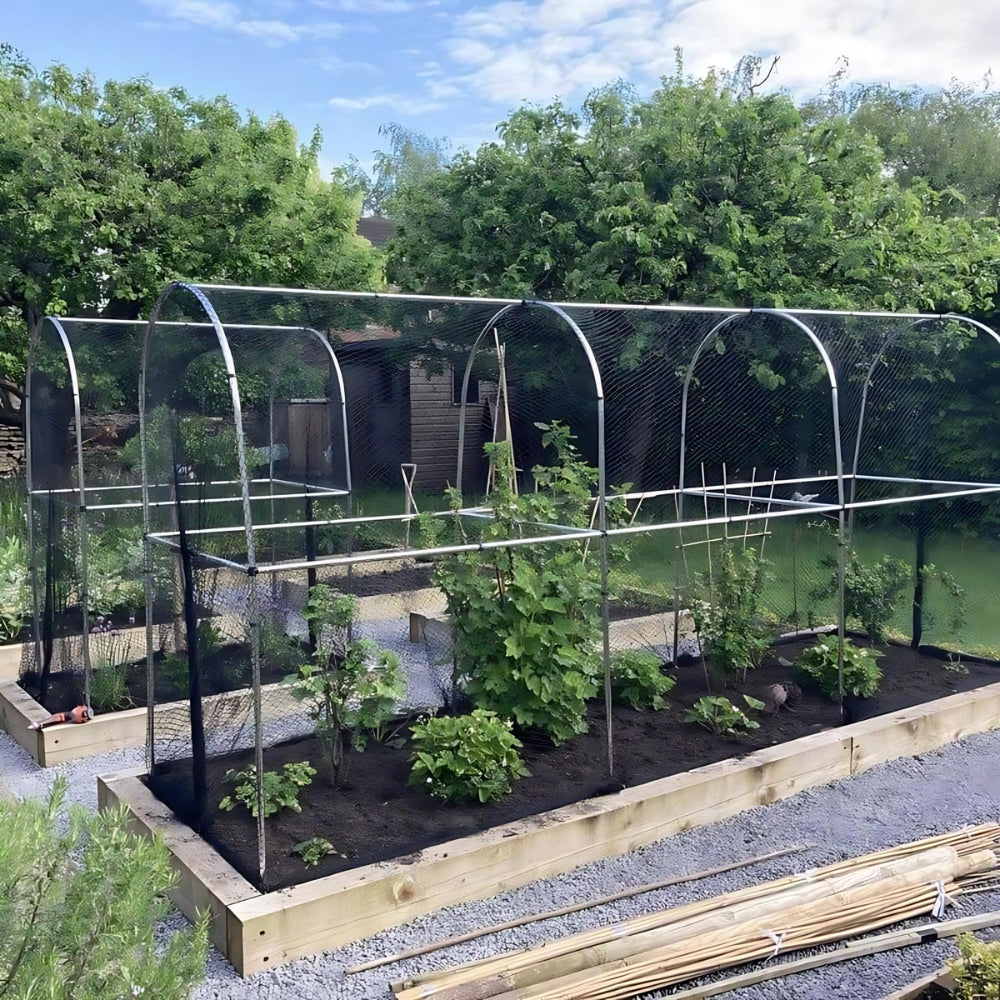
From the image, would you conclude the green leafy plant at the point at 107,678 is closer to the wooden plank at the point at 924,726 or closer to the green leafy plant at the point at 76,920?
the green leafy plant at the point at 76,920

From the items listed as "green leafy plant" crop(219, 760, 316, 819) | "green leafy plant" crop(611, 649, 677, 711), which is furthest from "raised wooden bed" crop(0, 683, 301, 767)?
"green leafy plant" crop(611, 649, 677, 711)

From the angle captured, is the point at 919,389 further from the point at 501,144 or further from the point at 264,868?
the point at 264,868

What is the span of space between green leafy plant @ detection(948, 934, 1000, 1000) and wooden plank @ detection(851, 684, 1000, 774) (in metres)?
2.28

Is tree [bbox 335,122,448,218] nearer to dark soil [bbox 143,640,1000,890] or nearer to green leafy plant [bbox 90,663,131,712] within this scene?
green leafy plant [bbox 90,663,131,712]

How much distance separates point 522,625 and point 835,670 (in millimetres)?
2019

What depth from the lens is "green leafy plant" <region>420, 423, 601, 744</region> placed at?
4.29 meters

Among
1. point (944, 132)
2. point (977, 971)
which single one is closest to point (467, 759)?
point (977, 971)

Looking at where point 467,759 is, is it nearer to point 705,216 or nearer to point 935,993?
point 935,993

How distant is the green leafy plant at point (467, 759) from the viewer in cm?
390

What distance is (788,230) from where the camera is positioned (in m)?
9.52

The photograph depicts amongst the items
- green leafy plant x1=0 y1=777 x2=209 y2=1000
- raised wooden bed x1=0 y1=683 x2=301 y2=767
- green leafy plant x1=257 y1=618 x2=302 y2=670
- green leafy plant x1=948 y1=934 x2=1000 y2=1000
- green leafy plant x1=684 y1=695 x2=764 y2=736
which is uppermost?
green leafy plant x1=0 y1=777 x2=209 y2=1000

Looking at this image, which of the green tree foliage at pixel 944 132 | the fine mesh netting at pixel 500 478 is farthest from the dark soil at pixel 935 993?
the green tree foliage at pixel 944 132

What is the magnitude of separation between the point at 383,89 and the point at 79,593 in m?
62.1

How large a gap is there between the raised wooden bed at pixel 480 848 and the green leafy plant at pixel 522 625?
0.51 meters
